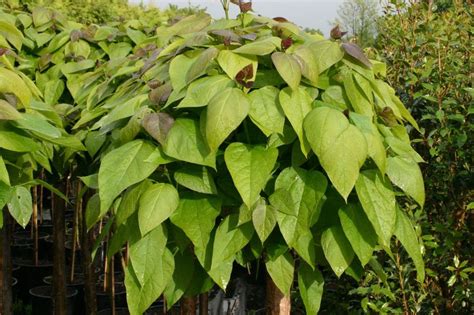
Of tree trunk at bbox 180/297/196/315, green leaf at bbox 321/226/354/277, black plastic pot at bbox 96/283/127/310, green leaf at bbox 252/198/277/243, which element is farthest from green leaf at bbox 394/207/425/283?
black plastic pot at bbox 96/283/127/310

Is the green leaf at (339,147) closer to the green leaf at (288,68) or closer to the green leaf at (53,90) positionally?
the green leaf at (288,68)

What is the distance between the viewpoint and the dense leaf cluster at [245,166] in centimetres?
160

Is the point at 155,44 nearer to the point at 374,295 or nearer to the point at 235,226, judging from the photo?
the point at 235,226

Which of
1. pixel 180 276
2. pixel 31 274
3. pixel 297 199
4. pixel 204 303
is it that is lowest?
pixel 31 274

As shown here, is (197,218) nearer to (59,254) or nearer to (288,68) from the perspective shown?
(288,68)

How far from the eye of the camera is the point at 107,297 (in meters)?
4.44

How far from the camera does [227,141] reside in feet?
5.81

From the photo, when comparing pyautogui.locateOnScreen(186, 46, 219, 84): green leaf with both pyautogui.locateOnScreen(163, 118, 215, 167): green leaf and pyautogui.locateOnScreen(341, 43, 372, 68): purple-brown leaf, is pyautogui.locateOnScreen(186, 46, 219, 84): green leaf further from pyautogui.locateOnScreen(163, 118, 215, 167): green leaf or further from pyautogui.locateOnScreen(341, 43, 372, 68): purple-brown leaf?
pyautogui.locateOnScreen(341, 43, 372, 68): purple-brown leaf

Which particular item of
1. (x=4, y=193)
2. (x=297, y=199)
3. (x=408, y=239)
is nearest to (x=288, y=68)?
(x=297, y=199)

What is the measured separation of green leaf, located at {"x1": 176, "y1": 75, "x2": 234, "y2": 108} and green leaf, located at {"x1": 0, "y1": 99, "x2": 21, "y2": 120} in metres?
0.40

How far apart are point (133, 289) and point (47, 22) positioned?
2043 mm

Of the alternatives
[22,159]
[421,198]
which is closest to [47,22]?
[22,159]

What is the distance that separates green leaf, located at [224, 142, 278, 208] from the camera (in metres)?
1.58

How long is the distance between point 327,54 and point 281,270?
581 millimetres
